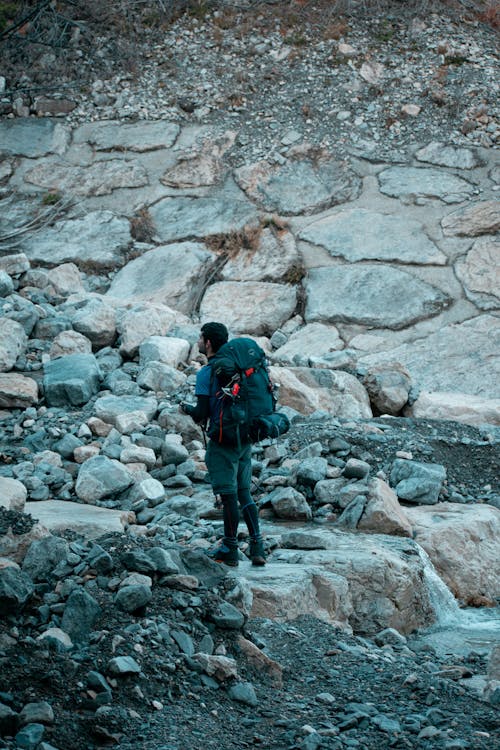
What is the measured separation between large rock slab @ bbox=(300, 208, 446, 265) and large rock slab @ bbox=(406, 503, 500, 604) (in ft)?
22.0

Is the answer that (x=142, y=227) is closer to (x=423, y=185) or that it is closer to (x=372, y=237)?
(x=372, y=237)

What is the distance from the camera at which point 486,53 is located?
15.2 m

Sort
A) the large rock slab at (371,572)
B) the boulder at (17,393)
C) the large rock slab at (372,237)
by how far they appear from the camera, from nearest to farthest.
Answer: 1. the large rock slab at (371,572)
2. the boulder at (17,393)
3. the large rock slab at (372,237)

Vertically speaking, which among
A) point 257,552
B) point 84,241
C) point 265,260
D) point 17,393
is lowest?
point 84,241

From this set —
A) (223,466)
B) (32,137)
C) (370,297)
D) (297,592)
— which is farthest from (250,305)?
(297,592)

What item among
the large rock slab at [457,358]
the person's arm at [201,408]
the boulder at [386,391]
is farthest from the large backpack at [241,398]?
the large rock slab at [457,358]

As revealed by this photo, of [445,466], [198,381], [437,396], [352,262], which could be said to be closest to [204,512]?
[198,381]

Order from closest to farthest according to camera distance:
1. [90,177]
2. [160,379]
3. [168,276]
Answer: [160,379]
[168,276]
[90,177]

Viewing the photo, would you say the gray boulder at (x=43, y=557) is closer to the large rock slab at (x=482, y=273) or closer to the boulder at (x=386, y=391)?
the boulder at (x=386, y=391)

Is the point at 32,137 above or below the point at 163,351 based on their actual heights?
below

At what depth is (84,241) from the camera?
1346 centimetres

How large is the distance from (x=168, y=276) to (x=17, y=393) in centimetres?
502

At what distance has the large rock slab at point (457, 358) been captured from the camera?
11.0 meters

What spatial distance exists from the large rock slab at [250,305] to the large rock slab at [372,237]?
3.55ft
